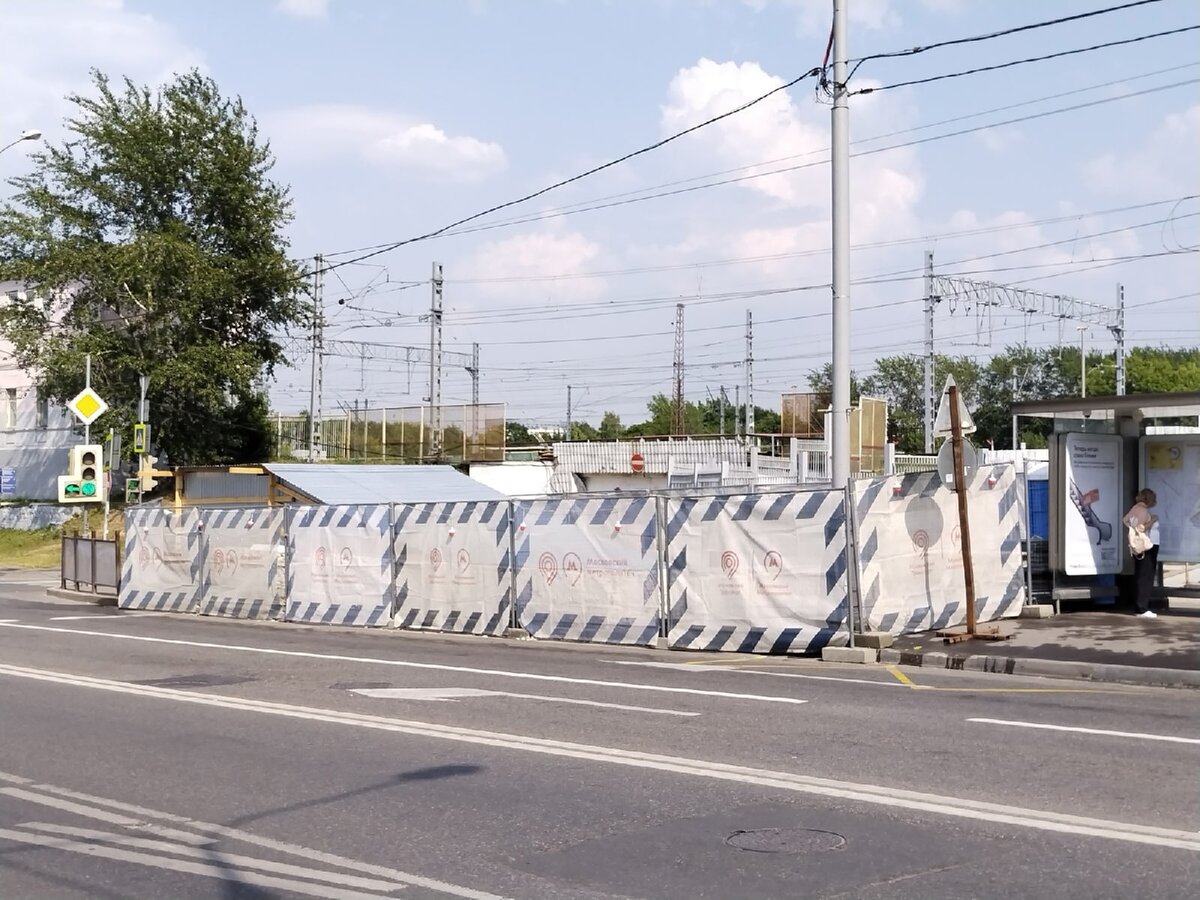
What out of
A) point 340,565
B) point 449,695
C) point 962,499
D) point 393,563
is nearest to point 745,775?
point 449,695

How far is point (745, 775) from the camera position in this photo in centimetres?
846

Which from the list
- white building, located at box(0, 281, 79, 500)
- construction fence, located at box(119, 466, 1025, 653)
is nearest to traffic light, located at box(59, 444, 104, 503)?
construction fence, located at box(119, 466, 1025, 653)

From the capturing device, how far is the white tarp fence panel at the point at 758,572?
51.3ft

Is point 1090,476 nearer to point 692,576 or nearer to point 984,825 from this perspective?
point 692,576

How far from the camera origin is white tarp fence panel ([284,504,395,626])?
21375mm

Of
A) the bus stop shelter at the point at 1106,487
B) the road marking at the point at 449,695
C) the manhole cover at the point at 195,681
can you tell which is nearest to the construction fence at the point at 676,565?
the bus stop shelter at the point at 1106,487

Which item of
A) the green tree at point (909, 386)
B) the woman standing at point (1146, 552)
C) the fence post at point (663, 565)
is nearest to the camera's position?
the fence post at point (663, 565)

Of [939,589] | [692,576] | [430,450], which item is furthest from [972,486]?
[430,450]

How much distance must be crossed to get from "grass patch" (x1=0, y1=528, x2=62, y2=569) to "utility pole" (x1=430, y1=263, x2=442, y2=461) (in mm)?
14214

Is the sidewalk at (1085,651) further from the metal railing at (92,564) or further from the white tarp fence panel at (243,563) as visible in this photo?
the metal railing at (92,564)

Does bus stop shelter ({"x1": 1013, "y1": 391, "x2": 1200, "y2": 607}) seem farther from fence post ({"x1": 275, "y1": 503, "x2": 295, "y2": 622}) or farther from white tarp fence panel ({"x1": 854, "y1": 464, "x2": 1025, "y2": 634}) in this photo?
fence post ({"x1": 275, "y1": 503, "x2": 295, "y2": 622})

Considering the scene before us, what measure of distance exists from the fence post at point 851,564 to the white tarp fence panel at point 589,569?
281 cm

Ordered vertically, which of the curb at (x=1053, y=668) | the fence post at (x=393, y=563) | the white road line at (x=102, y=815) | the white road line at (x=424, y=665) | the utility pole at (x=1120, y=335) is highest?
the utility pole at (x=1120, y=335)

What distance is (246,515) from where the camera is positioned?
24031 mm
